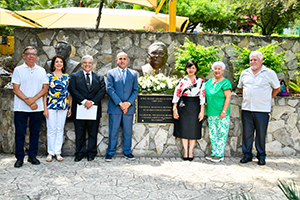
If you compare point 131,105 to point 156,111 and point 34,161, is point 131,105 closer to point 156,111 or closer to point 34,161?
point 156,111

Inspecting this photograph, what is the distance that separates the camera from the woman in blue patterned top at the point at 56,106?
4.94m

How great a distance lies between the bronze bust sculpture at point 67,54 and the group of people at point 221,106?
276 centimetres

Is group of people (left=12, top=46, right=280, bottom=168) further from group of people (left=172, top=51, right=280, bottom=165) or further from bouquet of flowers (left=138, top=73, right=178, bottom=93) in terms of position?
bouquet of flowers (left=138, top=73, right=178, bottom=93)

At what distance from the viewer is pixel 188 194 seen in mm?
3672

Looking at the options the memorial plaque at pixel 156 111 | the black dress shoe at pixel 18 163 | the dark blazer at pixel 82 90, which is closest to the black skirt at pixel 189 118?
the memorial plaque at pixel 156 111

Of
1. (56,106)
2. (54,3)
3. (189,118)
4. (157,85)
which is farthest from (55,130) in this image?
(54,3)

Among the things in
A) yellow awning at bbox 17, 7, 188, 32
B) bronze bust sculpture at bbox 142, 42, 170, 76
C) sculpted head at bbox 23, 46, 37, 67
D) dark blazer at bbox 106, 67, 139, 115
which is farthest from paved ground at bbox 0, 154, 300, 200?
yellow awning at bbox 17, 7, 188, 32

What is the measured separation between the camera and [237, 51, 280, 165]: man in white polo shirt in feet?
16.4

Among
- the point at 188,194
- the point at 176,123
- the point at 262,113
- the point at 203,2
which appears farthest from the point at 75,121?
the point at 203,2

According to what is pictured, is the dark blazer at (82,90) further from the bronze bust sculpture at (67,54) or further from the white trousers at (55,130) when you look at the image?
the bronze bust sculpture at (67,54)

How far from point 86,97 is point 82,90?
0.15 meters

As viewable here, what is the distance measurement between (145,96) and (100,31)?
2.64 m

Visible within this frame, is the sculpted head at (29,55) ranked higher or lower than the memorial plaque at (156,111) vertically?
higher

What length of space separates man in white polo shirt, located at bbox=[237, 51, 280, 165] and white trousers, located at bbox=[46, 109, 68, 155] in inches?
139
